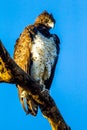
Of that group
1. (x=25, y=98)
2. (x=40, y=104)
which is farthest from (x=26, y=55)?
(x=40, y=104)

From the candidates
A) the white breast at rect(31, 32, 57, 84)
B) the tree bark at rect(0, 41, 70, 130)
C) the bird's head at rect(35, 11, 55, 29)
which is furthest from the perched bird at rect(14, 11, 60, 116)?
the tree bark at rect(0, 41, 70, 130)

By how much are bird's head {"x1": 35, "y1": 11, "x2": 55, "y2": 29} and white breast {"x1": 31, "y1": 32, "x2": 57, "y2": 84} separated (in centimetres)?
70

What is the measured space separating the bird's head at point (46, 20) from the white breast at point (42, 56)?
27.7 inches

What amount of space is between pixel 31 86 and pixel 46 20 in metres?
3.87

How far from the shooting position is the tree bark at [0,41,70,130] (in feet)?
17.3

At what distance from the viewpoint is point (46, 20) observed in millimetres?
9398

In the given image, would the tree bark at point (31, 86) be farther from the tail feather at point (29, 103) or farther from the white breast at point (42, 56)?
the white breast at point (42, 56)

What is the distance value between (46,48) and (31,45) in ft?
0.93

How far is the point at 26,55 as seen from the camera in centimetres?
831

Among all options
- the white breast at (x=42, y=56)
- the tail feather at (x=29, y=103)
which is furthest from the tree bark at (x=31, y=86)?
the white breast at (x=42, y=56)

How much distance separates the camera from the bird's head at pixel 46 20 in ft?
30.5

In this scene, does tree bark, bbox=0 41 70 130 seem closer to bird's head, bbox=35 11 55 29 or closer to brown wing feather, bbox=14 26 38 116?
brown wing feather, bbox=14 26 38 116

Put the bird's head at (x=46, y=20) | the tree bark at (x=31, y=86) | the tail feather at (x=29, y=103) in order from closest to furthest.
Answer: the tree bark at (x=31, y=86) → the tail feather at (x=29, y=103) → the bird's head at (x=46, y=20)

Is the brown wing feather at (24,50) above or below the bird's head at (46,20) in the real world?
below
